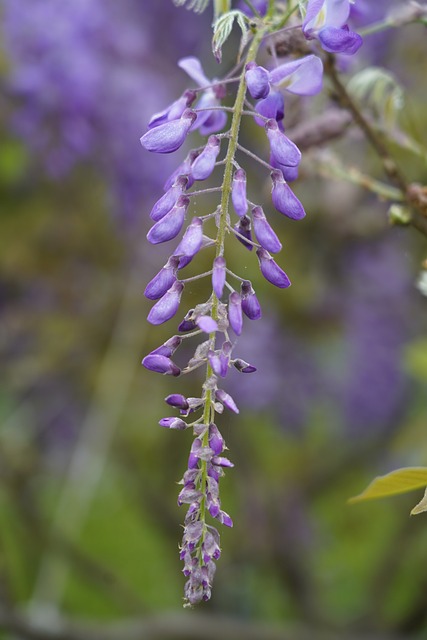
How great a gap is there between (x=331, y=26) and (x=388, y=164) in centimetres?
35

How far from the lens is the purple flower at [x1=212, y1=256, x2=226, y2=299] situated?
75cm

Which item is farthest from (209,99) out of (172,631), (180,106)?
(172,631)

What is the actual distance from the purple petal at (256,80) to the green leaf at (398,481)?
0.38 m

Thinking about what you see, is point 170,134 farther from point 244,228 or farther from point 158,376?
point 158,376

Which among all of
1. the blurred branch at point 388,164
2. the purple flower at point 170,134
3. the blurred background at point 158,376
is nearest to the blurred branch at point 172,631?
the blurred background at point 158,376

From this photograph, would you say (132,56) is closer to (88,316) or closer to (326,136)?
(88,316)

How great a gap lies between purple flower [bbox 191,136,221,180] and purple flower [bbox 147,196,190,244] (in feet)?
0.08

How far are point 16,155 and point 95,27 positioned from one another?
0.45m

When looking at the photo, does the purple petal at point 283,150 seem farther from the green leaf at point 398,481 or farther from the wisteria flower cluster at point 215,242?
the green leaf at point 398,481

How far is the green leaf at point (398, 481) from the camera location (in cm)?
85

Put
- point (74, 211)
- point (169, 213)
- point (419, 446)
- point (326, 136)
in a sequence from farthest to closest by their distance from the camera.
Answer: point (74, 211) < point (419, 446) < point (326, 136) < point (169, 213)

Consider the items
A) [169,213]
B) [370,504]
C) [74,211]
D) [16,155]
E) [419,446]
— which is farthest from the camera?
[370,504]

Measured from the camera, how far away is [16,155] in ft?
8.37

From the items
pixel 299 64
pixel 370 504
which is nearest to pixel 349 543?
pixel 370 504
